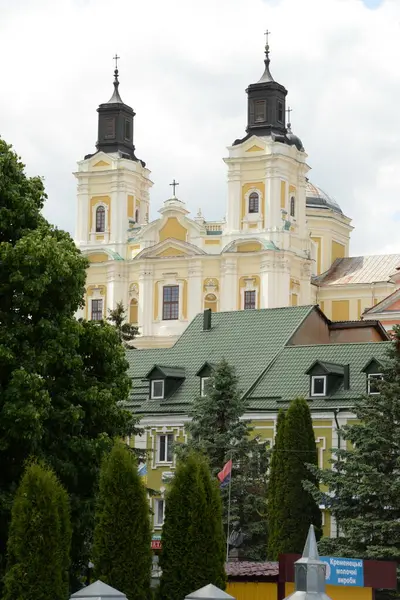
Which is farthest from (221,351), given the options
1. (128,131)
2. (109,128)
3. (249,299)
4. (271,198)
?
(128,131)

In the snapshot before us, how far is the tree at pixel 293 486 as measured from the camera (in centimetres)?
4725

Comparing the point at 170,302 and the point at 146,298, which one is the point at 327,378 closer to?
the point at 170,302

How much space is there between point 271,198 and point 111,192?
12084 millimetres

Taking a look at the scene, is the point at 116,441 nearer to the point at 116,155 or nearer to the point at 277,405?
the point at 277,405

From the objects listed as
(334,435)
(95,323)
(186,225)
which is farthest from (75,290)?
(186,225)

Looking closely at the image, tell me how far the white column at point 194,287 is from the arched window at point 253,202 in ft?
15.7

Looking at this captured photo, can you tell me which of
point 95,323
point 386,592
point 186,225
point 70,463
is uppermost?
point 186,225

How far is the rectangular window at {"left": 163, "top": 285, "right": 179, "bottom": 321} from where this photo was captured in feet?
363

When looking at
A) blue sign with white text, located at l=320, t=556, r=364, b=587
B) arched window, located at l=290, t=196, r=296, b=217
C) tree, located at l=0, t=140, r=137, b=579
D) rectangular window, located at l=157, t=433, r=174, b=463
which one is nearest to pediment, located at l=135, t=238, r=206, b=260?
arched window, located at l=290, t=196, r=296, b=217

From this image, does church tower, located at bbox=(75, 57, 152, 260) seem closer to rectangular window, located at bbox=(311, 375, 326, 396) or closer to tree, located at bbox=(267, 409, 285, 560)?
rectangular window, located at bbox=(311, 375, 326, 396)

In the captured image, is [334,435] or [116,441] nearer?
[116,441]

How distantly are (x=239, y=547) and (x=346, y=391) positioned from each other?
8261mm

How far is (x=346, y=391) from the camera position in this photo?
56031 millimetres

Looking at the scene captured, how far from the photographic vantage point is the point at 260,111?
112m
